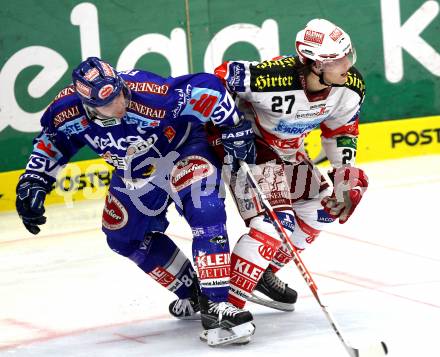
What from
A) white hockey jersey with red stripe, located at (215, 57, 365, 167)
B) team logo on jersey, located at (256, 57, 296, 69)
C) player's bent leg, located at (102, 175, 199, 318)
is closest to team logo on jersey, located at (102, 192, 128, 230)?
player's bent leg, located at (102, 175, 199, 318)

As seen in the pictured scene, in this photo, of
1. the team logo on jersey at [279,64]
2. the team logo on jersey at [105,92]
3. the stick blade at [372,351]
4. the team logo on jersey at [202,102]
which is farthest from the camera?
the team logo on jersey at [279,64]

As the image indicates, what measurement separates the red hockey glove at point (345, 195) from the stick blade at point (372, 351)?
0.82 metres

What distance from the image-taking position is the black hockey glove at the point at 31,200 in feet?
15.5

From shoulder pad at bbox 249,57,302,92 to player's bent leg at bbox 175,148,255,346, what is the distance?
50 cm

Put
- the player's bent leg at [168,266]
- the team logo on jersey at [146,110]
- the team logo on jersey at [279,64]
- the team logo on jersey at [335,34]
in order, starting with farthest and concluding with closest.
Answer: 1. the player's bent leg at [168,266]
2. the team logo on jersey at [279,64]
3. the team logo on jersey at [335,34]
4. the team logo on jersey at [146,110]

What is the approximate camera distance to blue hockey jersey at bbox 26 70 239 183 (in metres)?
4.61

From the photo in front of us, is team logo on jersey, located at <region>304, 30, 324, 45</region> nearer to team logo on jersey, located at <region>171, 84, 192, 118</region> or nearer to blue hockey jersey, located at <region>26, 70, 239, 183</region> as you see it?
blue hockey jersey, located at <region>26, 70, 239, 183</region>

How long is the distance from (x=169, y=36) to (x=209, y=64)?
38cm

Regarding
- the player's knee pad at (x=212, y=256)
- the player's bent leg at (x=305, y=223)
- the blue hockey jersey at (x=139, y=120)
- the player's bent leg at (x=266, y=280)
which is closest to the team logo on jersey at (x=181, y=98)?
the blue hockey jersey at (x=139, y=120)

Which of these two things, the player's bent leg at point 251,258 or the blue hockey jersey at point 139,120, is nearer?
the blue hockey jersey at point 139,120

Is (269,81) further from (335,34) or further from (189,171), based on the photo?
(189,171)

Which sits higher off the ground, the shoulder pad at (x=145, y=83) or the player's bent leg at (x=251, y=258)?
the shoulder pad at (x=145, y=83)

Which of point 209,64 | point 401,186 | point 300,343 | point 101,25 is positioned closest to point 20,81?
point 101,25

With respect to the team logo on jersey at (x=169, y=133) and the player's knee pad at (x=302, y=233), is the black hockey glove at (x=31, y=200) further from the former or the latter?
the player's knee pad at (x=302, y=233)
